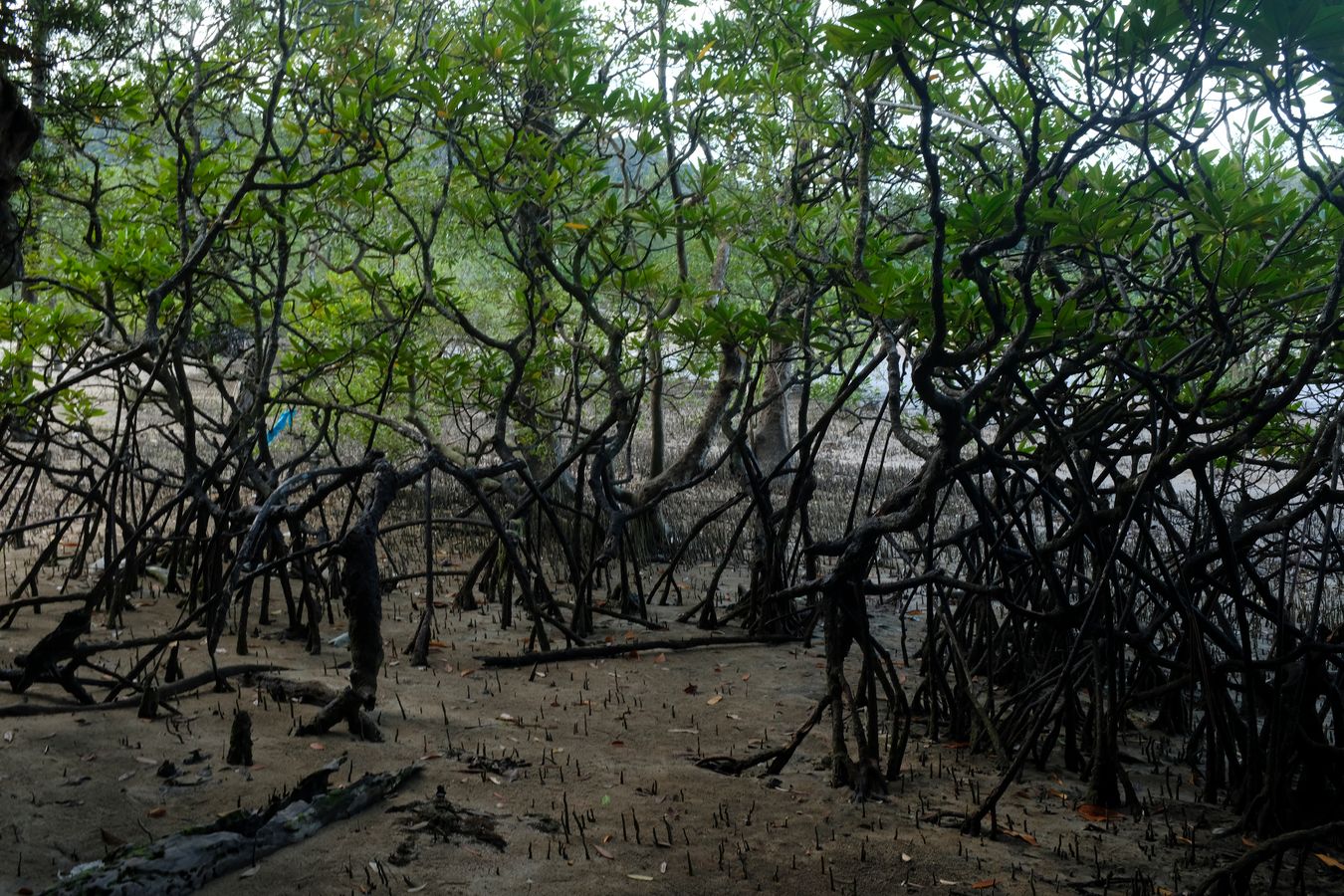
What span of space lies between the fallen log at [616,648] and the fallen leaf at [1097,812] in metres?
2.08

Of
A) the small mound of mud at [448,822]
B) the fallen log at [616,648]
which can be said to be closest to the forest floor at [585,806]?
the small mound of mud at [448,822]

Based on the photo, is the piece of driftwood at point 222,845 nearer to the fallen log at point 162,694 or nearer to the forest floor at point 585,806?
the forest floor at point 585,806

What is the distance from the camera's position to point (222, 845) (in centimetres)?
237

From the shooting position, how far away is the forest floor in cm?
251

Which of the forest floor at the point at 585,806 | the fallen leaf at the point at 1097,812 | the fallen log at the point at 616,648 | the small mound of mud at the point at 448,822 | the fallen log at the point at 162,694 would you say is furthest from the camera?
the fallen log at the point at 616,648

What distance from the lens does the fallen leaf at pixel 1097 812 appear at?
9.94 feet

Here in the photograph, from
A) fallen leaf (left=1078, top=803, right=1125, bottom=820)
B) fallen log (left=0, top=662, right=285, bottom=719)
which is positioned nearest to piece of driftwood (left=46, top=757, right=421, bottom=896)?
fallen log (left=0, top=662, right=285, bottom=719)

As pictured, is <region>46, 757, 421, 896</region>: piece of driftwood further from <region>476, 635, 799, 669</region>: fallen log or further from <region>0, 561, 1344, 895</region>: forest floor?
<region>476, 635, 799, 669</region>: fallen log

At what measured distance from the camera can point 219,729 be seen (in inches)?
131

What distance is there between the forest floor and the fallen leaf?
10mm

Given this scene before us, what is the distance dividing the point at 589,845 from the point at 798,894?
52cm

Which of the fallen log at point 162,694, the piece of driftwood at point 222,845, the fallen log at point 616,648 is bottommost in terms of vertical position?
the piece of driftwood at point 222,845

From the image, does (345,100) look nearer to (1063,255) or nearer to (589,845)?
(1063,255)

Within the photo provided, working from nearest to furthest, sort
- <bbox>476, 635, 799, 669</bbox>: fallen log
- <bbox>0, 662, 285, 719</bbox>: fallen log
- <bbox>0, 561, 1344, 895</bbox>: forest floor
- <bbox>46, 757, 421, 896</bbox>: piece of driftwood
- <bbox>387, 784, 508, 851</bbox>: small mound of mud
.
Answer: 1. <bbox>46, 757, 421, 896</bbox>: piece of driftwood
2. <bbox>0, 561, 1344, 895</bbox>: forest floor
3. <bbox>387, 784, 508, 851</bbox>: small mound of mud
4. <bbox>0, 662, 285, 719</bbox>: fallen log
5. <bbox>476, 635, 799, 669</bbox>: fallen log
